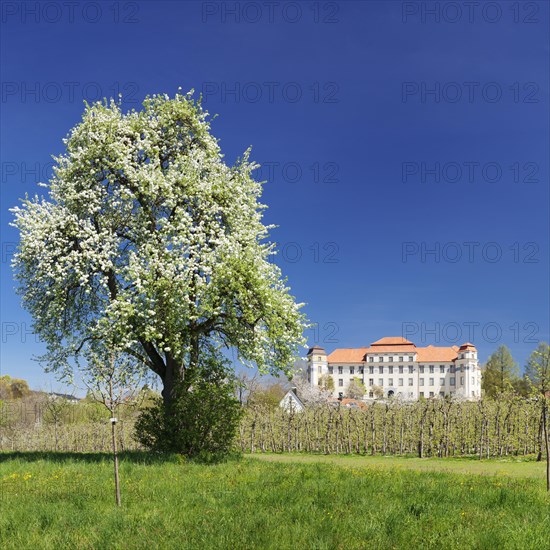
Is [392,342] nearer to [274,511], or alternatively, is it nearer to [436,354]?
[436,354]

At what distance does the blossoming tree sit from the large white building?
450 ft

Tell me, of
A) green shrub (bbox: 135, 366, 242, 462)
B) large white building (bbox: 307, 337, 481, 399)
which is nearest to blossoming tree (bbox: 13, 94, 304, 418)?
green shrub (bbox: 135, 366, 242, 462)

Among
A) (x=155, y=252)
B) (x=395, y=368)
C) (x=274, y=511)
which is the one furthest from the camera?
(x=395, y=368)

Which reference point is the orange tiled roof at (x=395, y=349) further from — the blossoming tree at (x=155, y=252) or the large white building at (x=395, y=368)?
the blossoming tree at (x=155, y=252)

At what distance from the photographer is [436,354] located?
163m

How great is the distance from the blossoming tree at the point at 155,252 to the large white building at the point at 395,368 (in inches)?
5404

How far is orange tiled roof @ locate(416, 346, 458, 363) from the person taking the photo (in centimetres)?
16188

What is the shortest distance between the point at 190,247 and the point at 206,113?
765 centimetres

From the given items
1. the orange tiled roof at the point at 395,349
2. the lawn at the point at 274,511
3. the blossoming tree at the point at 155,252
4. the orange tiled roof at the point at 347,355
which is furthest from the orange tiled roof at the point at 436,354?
the lawn at the point at 274,511

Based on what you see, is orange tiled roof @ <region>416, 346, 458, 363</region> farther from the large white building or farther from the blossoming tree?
the blossoming tree

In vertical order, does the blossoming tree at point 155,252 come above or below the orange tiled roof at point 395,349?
above

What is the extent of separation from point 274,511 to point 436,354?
159499 mm

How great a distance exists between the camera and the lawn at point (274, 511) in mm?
10352

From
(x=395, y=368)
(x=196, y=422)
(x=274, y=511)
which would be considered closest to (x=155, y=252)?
(x=196, y=422)
